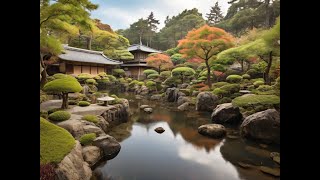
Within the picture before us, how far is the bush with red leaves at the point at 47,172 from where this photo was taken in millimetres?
3881

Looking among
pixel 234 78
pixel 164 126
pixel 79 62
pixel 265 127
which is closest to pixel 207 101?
pixel 234 78

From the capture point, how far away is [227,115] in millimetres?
11586

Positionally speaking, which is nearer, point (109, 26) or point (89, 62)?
point (89, 62)

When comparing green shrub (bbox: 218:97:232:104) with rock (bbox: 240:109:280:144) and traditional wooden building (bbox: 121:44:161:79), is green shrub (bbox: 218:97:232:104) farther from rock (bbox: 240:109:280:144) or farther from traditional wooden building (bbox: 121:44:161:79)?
traditional wooden building (bbox: 121:44:161:79)

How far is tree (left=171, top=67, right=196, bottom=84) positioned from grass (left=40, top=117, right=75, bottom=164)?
55.3ft

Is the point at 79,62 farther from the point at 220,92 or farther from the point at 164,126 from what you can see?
the point at 220,92

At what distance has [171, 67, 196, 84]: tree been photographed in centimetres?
2128

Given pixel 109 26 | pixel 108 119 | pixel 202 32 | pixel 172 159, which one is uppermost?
pixel 109 26

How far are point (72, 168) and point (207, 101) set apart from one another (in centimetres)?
1192
